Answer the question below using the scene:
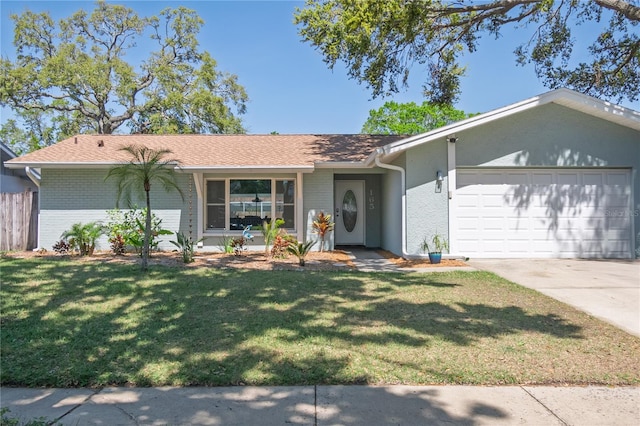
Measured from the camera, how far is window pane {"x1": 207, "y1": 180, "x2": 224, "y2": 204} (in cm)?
1283

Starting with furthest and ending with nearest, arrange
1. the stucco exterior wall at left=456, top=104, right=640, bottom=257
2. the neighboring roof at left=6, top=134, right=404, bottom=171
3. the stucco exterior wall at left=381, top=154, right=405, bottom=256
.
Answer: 1. the neighboring roof at left=6, top=134, right=404, bottom=171
2. the stucco exterior wall at left=381, top=154, right=405, bottom=256
3. the stucco exterior wall at left=456, top=104, right=640, bottom=257

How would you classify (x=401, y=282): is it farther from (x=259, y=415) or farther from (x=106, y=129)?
(x=106, y=129)

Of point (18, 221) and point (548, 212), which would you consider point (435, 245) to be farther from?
point (18, 221)

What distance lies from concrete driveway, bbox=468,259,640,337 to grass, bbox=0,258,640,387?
1.39 ft

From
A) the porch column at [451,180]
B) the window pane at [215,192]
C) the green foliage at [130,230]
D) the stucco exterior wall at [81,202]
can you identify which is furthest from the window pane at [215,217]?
the porch column at [451,180]

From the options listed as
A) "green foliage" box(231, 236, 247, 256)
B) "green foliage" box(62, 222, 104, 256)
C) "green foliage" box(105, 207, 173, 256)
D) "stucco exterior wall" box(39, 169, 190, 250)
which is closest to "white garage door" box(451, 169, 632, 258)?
"green foliage" box(231, 236, 247, 256)

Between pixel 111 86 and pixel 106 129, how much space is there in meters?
2.80

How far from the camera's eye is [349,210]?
47.0 feet

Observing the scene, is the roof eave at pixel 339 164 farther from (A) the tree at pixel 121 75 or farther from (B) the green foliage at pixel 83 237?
(A) the tree at pixel 121 75

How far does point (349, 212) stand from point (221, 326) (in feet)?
31.7

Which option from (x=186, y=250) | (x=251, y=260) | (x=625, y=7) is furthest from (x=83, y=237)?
(x=625, y=7)

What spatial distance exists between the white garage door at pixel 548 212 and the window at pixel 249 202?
208 inches

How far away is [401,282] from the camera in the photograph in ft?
25.7

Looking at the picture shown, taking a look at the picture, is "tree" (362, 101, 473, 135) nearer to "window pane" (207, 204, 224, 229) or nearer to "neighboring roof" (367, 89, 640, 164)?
"neighboring roof" (367, 89, 640, 164)
